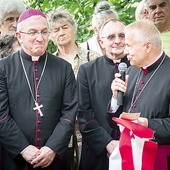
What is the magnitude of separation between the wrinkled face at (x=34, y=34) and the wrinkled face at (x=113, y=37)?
656 millimetres

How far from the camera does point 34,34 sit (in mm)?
4191

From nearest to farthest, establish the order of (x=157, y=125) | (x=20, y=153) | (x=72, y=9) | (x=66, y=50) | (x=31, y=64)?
(x=157, y=125)
(x=20, y=153)
(x=31, y=64)
(x=66, y=50)
(x=72, y=9)

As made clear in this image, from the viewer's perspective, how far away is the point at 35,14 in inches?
168

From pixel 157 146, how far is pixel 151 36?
0.95 m

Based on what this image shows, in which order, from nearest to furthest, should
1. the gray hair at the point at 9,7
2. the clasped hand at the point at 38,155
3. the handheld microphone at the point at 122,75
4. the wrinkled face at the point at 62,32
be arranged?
the handheld microphone at the point at 122,75, the clasped hand at the point at 38,155, the wrinkled face at the point at 62,32, the gray hair at the point at 9,7

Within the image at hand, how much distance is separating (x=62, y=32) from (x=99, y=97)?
3.66ft

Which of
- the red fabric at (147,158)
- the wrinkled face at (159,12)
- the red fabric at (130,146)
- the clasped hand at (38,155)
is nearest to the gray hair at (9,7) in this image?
the wrinkled face at (159,12)

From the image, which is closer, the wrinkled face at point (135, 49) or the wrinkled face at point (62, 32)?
the wrinkled face at point (135, 49)

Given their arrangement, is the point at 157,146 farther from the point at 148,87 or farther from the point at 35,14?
the point at 35,14

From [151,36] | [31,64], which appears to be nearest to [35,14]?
[31,64]

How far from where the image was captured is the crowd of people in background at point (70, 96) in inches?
150

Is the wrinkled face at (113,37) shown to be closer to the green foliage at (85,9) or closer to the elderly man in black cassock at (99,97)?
the elderly man in black cassock at (99,97)

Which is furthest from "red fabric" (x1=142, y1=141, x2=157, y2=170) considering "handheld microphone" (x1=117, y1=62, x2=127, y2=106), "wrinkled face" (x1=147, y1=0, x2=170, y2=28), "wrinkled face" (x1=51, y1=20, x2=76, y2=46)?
"wrinkled face" (x1=147, y1=0, x2=170, y2=28)

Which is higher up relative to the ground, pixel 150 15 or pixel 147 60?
pixel 150 15
